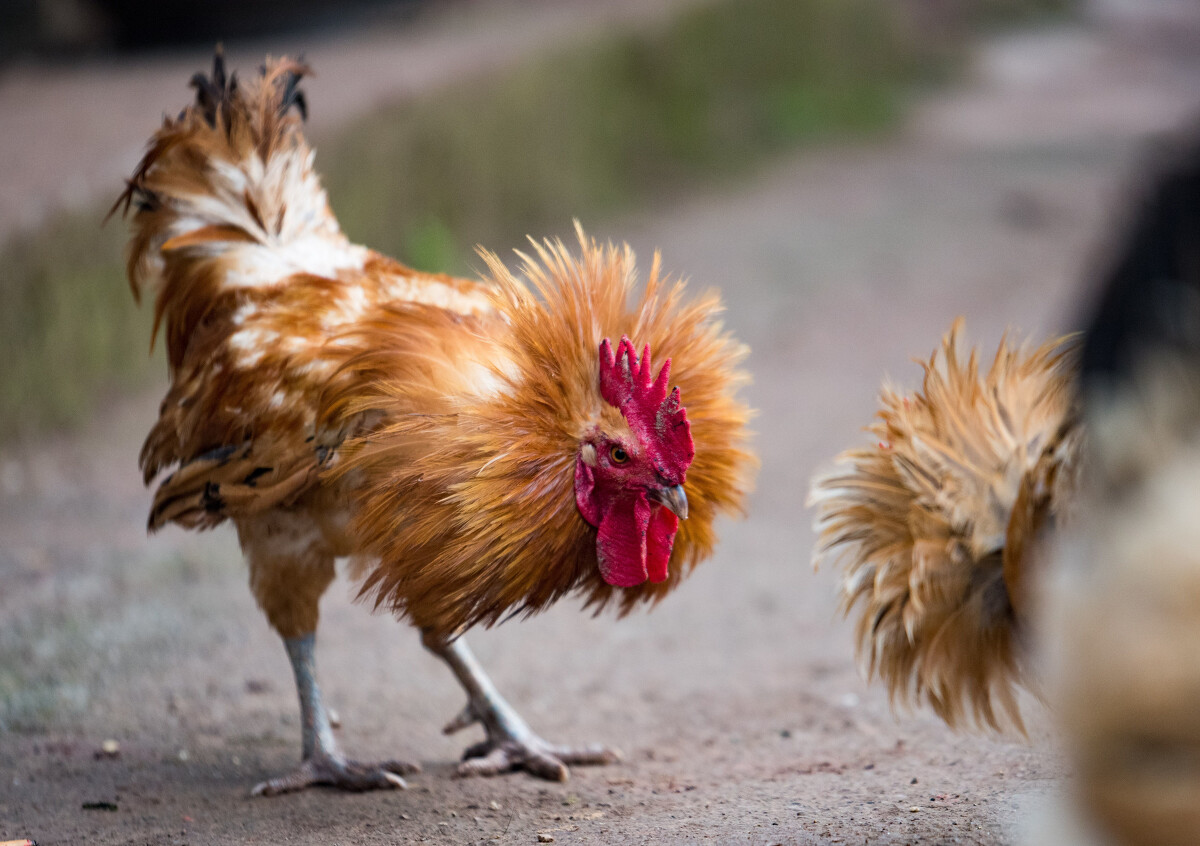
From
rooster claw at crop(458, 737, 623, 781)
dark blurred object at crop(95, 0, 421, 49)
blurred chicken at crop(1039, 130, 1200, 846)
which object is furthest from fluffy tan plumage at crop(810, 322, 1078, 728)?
dark blurred object at crop(95, 0, 421, 49)

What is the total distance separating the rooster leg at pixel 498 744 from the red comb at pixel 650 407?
3.44 feet

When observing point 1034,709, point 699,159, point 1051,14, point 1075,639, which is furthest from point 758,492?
point 1051,14

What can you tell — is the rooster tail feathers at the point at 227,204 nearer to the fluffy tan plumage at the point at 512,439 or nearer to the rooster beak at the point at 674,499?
the fluffy tan plumage at the point at 512,439

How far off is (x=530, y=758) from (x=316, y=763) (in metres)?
0.67

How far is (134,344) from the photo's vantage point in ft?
23.2

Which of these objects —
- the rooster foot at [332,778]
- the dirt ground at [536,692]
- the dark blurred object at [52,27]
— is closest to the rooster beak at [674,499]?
the dirt ground at [536,692]

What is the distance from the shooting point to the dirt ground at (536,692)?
10.2 ft

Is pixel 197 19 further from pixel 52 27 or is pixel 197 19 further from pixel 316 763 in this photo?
pixel 316 763

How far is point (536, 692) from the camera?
4.54 metres

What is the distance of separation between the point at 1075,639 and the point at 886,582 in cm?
122

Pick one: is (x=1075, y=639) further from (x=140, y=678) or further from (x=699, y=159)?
(x=699, y=159)

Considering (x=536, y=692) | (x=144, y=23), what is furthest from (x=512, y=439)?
(x=144, y=23)

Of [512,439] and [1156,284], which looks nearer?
[1156,284]

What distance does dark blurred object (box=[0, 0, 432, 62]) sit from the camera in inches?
428
